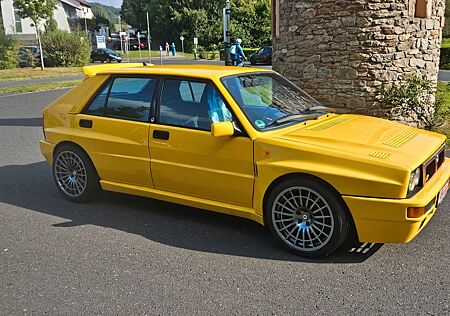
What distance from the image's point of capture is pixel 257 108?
171 inches

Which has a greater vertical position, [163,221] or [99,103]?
[99,103]

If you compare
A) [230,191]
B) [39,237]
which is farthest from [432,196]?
[39,237]

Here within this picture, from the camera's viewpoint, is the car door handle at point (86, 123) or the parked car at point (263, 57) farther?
the parked car at point (263, 57)

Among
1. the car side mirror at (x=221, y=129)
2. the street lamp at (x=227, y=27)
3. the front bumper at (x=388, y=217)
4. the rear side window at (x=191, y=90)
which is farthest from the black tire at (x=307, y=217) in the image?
the street lamp at (x=227, y=27)

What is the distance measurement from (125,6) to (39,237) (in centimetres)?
8191

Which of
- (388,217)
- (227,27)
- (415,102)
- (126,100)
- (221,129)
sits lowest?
(388,217)

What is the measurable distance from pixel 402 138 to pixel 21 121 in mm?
10661

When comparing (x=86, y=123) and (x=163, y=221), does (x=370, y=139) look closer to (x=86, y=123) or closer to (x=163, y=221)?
(x=163, y=221)

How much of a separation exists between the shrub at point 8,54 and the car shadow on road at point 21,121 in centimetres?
2522

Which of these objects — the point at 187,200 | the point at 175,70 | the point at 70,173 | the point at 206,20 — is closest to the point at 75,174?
the point at 70,173

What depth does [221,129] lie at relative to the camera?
396cm

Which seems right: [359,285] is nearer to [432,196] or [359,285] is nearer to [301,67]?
[432,196]

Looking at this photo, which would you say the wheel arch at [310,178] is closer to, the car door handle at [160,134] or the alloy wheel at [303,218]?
the alloy wheel at [303,218]

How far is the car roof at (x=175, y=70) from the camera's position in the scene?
14.8ft
